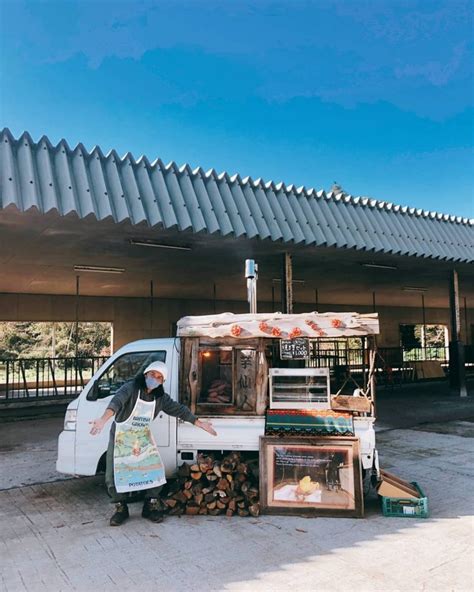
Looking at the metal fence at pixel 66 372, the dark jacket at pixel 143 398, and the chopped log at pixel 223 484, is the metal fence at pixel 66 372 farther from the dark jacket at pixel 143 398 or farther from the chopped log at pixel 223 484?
the dark jacket at pixel 143 398

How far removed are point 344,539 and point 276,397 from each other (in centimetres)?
158

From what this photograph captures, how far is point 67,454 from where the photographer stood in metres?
5.54

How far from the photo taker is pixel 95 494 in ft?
19.2

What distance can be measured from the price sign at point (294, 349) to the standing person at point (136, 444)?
4.14 ft

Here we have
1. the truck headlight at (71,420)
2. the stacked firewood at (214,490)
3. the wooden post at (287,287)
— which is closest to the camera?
the stacked firewood at (214,490)

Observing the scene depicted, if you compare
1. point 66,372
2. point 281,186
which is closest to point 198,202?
point 281,186

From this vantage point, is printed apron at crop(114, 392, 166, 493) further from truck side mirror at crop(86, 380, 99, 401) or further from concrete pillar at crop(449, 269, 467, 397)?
concrete pillar at crop(449, 269, 467, 397)

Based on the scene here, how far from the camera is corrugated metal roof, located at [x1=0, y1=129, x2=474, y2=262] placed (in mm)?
7258

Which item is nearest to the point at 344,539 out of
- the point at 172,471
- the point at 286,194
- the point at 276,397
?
the point at 276,397

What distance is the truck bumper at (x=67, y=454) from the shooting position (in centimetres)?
551

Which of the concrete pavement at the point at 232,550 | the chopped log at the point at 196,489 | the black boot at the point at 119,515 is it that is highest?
the chopped log at the point at 196,489

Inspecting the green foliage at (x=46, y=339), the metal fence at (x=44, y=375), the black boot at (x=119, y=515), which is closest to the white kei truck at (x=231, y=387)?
the black boot at (x=119, y=515)

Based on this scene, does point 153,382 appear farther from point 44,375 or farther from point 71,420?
point 44,375

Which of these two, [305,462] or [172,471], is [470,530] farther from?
[172,471]
